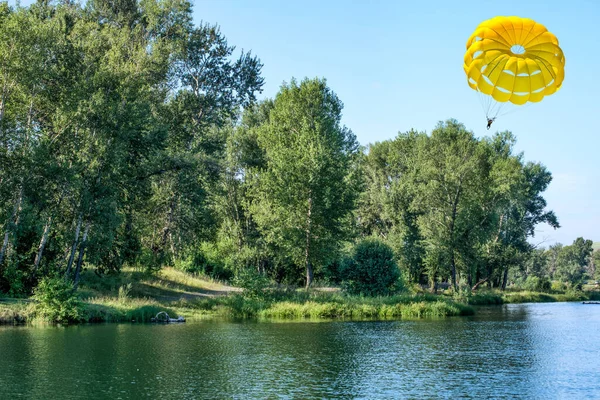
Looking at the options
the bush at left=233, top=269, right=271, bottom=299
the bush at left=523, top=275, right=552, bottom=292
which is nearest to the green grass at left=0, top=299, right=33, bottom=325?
the bush at left=233, top=269, right=271, bottom=299

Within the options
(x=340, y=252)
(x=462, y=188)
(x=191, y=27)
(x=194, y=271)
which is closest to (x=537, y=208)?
(x=462, y=188)

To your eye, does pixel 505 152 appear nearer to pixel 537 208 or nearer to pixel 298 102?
pixel 537 208

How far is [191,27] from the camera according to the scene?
53219mm

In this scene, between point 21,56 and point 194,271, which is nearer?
point 21,56

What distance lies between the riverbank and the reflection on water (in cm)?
318

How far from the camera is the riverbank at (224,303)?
37688 mm

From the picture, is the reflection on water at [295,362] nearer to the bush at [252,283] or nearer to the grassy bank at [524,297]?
the bush at [252,283]

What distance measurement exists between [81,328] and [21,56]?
56.0 feet

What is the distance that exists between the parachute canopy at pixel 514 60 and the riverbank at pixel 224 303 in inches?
793

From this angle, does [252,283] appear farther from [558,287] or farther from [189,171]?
[558,287]

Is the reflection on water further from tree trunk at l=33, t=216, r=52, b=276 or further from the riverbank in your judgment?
tree trunk at l=33, t=216, r=52, b=276

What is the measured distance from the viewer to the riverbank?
3769cm

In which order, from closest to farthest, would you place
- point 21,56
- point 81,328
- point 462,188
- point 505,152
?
point 81,328
point 21,56
point 462,188
point 505,152

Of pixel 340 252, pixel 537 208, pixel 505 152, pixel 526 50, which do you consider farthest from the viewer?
pixel 537 208
